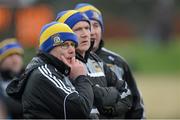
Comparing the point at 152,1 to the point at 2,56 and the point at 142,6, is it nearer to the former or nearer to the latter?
the point at 142,6

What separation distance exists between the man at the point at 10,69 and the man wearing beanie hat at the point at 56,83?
363cm

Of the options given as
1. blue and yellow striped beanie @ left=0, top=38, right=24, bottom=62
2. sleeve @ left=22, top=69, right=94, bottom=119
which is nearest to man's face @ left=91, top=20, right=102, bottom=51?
sleeve @ left=22, top=69, right=94, bottom=119

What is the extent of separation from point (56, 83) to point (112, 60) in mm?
2296

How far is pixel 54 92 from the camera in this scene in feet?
29.9

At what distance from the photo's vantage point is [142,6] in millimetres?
38938

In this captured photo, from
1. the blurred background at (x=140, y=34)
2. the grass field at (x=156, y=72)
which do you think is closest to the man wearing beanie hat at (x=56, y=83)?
the grass field at (x=156, y=72)

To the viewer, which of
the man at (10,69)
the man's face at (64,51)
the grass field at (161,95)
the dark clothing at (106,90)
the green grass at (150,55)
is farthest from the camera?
the green grass at (150,55)

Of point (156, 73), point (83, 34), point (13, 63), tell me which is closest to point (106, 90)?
point (83, 34)

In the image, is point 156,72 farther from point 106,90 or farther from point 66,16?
point 106,90

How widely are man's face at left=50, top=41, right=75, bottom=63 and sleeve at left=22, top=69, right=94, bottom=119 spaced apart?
0.75ft

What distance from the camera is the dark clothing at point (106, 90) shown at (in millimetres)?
9734

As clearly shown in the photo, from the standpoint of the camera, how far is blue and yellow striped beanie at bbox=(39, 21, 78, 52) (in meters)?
9.33

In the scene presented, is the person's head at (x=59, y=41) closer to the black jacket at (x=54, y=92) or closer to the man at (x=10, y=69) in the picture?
the black jacket at (x=54, y=92)

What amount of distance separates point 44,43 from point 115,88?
1.05 metres
